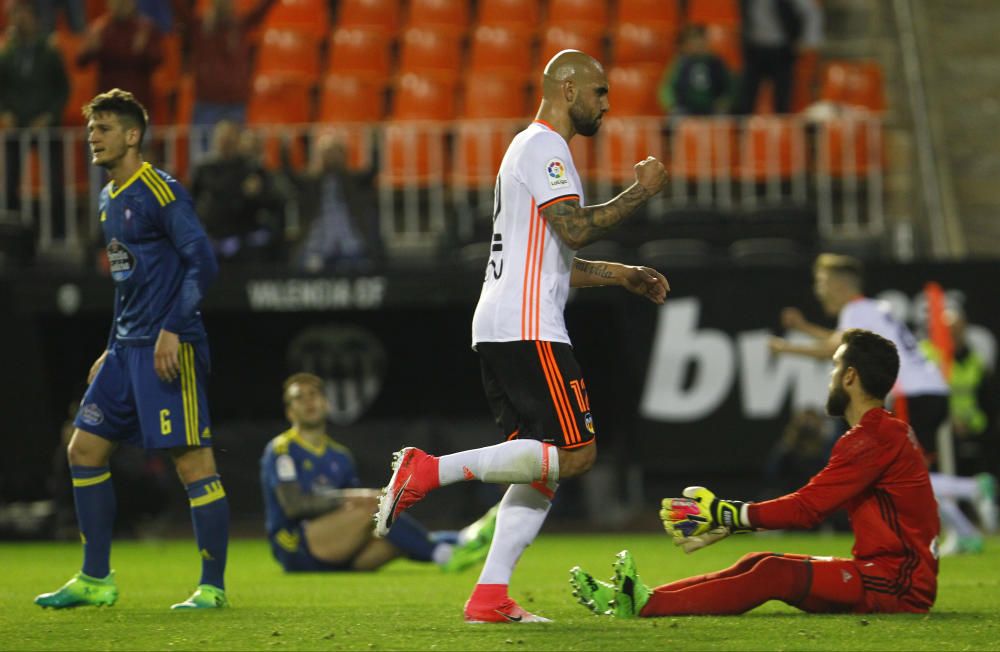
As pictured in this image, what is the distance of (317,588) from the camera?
28.5 feet

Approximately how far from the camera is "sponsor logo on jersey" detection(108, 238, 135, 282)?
7.02 m

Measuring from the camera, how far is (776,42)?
15.7 m

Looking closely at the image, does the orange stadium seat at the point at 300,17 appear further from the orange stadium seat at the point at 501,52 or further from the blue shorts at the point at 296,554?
the blue shorts at the point at 296,554

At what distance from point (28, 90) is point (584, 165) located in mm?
5217

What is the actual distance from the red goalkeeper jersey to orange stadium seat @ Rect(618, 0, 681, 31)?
434 inches

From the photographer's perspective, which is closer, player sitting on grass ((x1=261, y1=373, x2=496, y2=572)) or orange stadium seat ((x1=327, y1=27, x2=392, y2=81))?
player sitting on grass ((x1=261, y1=373, x2=496, y2=572))

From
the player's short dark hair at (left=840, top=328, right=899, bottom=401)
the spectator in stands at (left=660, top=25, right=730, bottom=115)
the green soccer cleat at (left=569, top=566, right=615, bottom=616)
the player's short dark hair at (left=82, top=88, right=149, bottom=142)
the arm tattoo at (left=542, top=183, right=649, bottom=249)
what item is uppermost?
the spectator in stands at (left=660, top=25, right=730, bottom=115)

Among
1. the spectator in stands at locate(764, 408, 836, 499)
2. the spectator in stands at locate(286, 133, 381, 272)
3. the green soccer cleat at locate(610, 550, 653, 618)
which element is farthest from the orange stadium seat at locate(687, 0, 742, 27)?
the green soccer cleat at locate(610, 550, 653, 618)

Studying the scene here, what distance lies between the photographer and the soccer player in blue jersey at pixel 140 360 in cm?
691

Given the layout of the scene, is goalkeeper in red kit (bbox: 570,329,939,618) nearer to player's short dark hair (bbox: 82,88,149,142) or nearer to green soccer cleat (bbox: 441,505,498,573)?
player's short dark hair (bbox: 82,88,149,142)

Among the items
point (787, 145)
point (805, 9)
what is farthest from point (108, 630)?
point (805, 9)

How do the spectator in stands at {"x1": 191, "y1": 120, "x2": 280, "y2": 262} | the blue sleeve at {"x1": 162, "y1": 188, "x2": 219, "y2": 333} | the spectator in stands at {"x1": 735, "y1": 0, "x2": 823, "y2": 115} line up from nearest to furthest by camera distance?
the blue sleeve at {"x1": 162, "y1": 188, "x2": 219, "y2": 333} → the spectator in stands at {"x1": 191, "y1": 120, "x2": 280, "y2": 262} → the spectator in stands at {"x1": 735, "y1": 0, "x2": 823, "y2": 115}

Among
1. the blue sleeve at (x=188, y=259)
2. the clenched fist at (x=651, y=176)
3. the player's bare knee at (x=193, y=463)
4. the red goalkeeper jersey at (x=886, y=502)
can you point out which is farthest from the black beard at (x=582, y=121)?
the player's bare knee at (x=193, y=463)

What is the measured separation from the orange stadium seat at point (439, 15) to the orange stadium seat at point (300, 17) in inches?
38.0
